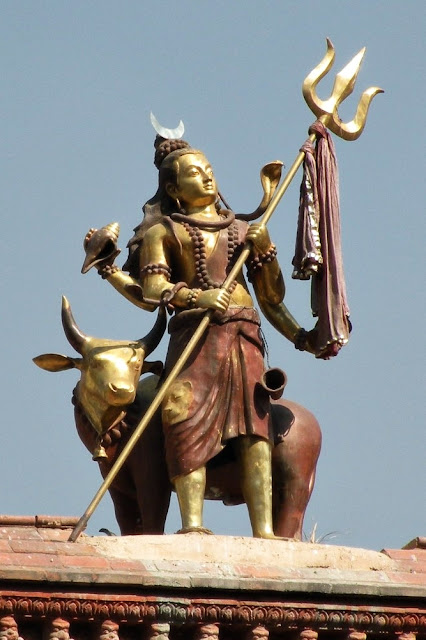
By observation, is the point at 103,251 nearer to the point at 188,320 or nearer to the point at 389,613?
the point at 188,320

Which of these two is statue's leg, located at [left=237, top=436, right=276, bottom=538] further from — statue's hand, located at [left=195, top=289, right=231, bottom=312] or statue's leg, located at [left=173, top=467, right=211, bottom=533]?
statue's hand, located at [left=195, top=289, right=231, bottom=312]

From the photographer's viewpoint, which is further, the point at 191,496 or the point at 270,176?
the point at 270,176

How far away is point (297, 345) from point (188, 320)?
37.6 inches

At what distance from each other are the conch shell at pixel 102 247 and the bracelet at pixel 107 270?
2.2 inches

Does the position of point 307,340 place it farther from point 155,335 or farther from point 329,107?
point 329,107

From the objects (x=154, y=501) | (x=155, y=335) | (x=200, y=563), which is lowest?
(x=200, y=563)

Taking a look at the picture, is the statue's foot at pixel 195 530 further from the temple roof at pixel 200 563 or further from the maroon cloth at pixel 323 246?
the maroon cloth at pixel 323 246

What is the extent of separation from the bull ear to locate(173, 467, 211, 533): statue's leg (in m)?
1.05

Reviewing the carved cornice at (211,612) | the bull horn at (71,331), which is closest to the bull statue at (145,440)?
the bull horn at (71,331)

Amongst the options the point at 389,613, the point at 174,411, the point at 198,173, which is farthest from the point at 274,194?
the point at 389,613

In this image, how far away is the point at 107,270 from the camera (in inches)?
688

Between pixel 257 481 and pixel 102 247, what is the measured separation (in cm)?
188

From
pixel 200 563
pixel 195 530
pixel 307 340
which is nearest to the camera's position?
pixel 200 563

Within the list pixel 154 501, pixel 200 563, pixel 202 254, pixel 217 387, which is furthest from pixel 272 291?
pixel 200 563
